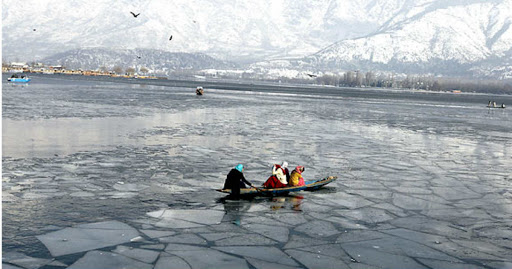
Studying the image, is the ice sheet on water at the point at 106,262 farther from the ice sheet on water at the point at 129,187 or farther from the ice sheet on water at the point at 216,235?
the ice sheet on water at the point at 129,187

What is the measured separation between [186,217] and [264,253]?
2.84m

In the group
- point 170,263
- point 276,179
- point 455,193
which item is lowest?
point 170,263

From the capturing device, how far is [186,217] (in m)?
11.9

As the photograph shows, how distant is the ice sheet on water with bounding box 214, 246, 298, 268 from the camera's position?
9281mm

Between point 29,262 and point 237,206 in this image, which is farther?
point 237,206

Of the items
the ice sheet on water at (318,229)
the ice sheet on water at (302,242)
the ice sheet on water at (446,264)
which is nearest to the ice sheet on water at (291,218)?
the ice sheet on water at (318,229)

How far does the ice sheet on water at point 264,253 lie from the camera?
9281 mm

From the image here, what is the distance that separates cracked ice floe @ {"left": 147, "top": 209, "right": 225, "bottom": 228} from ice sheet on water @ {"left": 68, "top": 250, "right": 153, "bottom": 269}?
2037 millimetres

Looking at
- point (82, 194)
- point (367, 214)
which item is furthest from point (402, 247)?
point (82, 194)

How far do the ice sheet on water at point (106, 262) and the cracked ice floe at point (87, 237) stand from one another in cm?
42

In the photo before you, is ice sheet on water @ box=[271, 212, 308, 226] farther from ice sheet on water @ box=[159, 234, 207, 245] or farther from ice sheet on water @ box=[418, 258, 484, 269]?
ice sheet on water @ box=[418, 258, 484, 269]

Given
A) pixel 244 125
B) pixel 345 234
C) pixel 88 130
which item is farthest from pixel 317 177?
pixel 244 125

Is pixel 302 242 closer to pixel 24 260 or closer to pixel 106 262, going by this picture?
pixel 106 262

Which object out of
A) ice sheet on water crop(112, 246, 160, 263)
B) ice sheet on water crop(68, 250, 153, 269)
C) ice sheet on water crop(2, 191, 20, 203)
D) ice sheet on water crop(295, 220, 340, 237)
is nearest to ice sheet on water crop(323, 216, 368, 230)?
ice sheet on water crop(295, 220, 340, 237)
